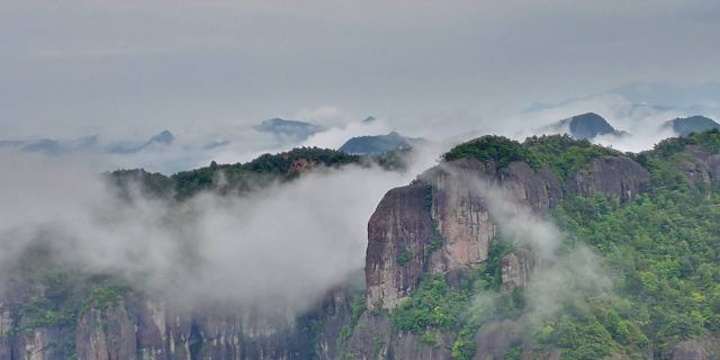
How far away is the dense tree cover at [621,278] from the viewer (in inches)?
2101

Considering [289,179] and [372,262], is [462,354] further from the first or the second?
[289,179]

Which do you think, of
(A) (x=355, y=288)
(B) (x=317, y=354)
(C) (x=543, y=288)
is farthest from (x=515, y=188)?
(B) (x=317, y=354)

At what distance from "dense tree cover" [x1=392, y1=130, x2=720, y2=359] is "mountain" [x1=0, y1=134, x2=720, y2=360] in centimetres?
8

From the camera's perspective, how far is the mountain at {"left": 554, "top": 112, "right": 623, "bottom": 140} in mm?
142500

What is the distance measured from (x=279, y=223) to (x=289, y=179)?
532cm

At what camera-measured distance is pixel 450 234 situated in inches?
2584

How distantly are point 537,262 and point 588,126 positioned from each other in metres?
86.4

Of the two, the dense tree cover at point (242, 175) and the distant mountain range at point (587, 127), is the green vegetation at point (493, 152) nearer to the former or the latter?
the dense tree cover at point (242, 175)

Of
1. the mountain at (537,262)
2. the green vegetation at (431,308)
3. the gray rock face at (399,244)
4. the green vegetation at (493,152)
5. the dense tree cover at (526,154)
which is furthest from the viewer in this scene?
the dense tree cover at (526,154)

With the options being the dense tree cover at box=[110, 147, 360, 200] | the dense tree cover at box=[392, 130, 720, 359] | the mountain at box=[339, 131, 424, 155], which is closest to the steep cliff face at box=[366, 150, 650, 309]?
the dense tree cover at box=[392, 130, 720, 359]

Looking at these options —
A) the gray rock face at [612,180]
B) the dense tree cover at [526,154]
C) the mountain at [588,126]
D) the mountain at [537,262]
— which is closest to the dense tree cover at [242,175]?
the mountain at [537,262]

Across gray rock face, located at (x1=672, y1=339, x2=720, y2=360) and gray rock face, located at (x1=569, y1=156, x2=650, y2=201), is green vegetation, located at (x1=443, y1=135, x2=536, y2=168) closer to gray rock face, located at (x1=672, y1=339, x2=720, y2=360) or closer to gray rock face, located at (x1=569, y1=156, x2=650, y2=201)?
gray rock face, located at (x1=569, y1=156, x2=650, y2=201)

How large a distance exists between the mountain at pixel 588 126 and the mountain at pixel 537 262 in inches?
2672

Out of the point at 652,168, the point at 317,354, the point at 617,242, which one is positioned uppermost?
the point at 652,168
